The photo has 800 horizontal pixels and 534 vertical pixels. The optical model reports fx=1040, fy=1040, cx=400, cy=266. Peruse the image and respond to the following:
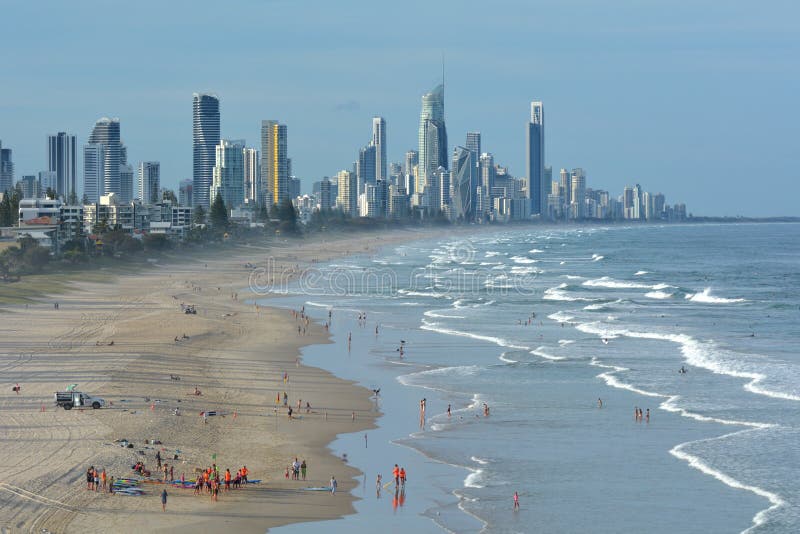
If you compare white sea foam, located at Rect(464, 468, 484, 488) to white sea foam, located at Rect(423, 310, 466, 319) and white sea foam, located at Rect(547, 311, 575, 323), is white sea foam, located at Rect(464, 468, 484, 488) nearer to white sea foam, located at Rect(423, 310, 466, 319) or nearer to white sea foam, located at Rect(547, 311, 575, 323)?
white sea foam, located at Rect(547, 311, 575, 323)

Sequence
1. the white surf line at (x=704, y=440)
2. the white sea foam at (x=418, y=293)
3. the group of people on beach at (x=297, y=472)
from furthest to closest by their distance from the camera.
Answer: the white sea foam at (x=418, y=293) → the group of people on beach at (x=297, y=472) → the white surf line at (x=704, y=440)

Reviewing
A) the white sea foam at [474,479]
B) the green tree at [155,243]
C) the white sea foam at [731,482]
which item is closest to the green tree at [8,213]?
the green tree at [155,243]

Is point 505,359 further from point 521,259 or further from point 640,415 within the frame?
point 521,259

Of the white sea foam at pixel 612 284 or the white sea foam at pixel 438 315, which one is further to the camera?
the white sea foam at pixel 612 284

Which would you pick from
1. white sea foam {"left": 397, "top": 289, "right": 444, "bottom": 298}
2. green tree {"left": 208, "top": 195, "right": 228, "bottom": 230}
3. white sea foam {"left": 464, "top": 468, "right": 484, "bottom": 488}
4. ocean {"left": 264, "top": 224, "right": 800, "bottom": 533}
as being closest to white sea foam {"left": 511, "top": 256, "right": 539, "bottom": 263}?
white sea foam {"left": 397, "top": 289, "right": 444, "bottom": 298}

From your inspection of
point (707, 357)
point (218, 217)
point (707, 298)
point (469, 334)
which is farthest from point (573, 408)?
point (218, 217)

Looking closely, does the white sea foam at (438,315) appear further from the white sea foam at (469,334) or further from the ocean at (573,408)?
the white sea foam at (469,334)

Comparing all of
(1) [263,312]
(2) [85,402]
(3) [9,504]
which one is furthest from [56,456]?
(1) [263,312]
